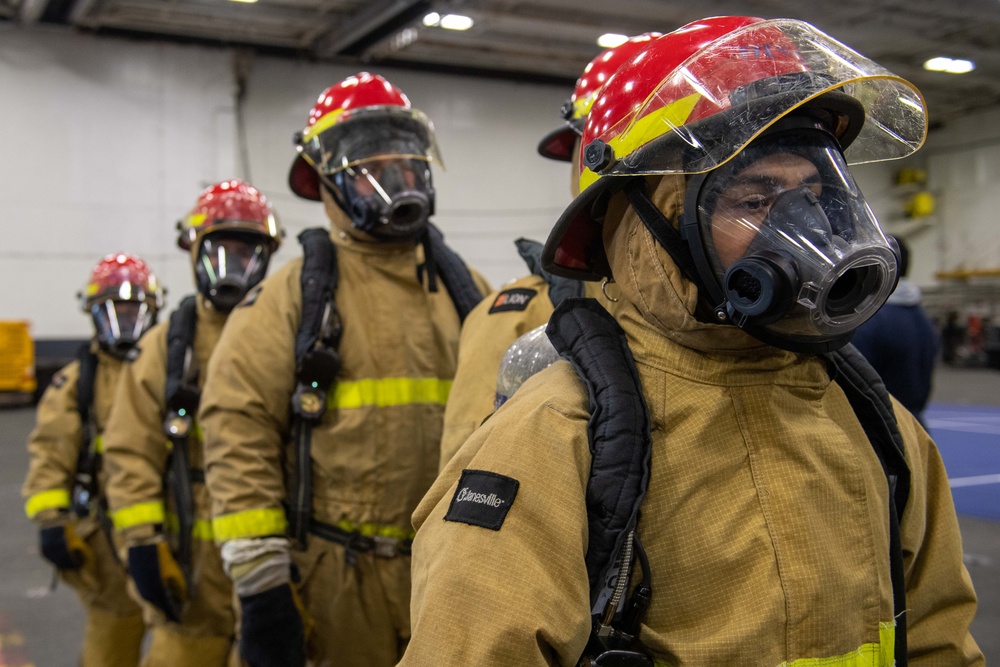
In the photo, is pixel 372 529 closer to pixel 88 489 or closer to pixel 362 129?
pixel 362 129

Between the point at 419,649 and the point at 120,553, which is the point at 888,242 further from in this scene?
the point at 120,553

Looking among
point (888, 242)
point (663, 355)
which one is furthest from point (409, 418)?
point (888, 242)

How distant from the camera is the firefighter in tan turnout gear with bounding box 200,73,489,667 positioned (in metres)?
2.69

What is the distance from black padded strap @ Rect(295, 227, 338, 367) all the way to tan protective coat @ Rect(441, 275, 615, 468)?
1.97ft

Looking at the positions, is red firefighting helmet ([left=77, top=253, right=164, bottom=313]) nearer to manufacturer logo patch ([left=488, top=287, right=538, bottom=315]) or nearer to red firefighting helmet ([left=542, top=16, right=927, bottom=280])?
manufacturer logo patch ([left=488, top=287, right=538, bottom=315])

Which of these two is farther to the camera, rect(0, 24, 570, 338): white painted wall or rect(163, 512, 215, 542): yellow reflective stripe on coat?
rect(0, 24, 570, 338): white painted wall

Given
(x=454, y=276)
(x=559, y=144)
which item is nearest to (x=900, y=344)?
(x=559, y=144)

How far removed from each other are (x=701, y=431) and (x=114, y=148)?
14.2m

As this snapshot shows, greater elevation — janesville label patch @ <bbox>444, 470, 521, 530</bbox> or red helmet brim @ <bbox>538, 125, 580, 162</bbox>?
red helmet brim @ <bbox>538, 125, 580, 162</bbox>

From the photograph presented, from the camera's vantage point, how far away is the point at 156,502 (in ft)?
12.3

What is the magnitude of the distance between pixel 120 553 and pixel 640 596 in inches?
144

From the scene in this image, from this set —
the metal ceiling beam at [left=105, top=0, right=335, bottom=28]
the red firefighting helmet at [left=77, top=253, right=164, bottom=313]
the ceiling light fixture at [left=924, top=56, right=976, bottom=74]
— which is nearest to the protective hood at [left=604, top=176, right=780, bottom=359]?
the red firefighting helmet at [left=77, top=253, right=164, bottom=313]

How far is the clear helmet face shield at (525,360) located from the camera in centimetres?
165

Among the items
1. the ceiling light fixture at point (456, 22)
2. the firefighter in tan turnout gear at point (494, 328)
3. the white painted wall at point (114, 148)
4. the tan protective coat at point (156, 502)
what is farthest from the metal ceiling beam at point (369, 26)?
the firefighter in tan turnout gear at point (494, 328)
